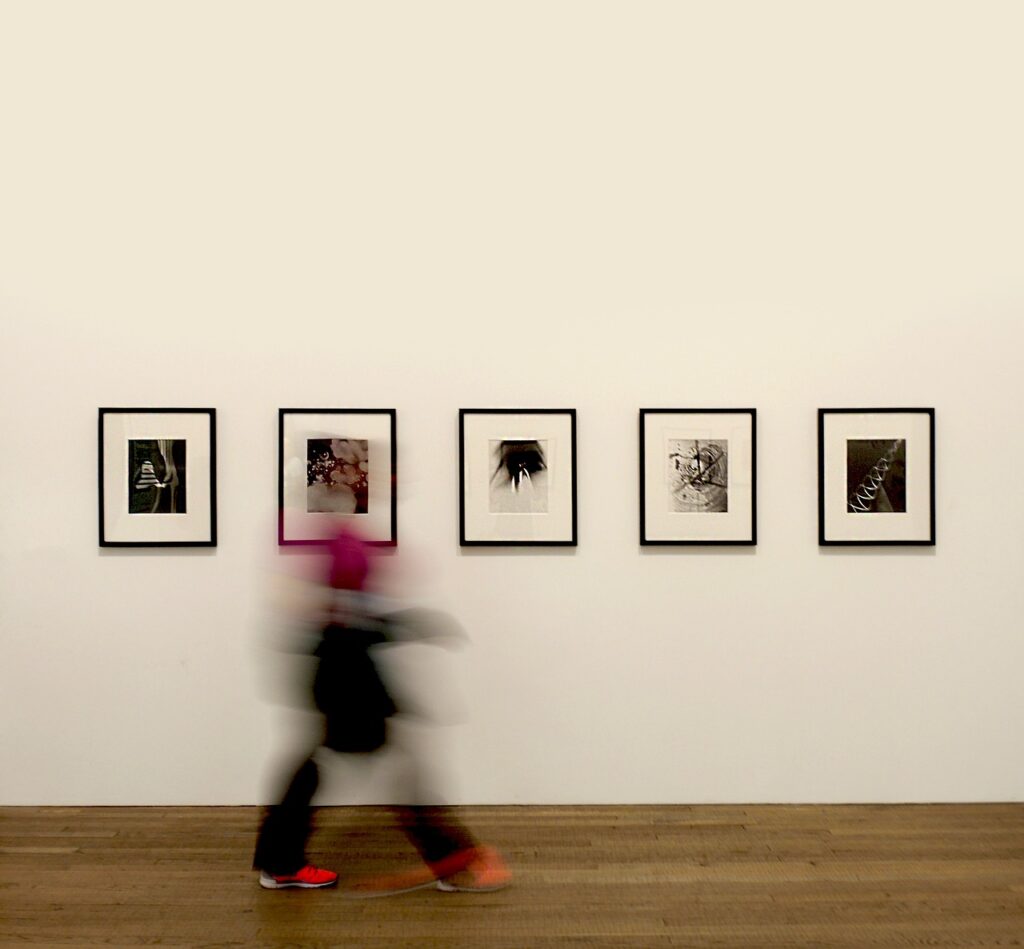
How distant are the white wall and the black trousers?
110 cm

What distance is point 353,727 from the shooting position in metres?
3.59

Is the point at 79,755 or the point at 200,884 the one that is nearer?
the point at 200,884

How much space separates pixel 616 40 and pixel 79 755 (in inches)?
172

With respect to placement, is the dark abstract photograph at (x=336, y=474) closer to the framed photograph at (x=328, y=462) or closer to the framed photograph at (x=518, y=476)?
the framed photograph at (x=328, y=462)

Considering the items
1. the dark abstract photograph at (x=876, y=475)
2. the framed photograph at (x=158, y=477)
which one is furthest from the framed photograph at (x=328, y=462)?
the dark abstract photograph at (x=876, y=475)

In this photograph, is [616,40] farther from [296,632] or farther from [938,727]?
[938,727]

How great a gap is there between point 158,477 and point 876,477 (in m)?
3.50

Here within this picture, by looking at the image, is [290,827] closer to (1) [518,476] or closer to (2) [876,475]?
(1) [518,476]

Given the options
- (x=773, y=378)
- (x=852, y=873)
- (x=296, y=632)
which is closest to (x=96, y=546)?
(x=296, y=632)

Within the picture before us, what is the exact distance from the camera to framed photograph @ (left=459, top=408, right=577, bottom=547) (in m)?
4.79

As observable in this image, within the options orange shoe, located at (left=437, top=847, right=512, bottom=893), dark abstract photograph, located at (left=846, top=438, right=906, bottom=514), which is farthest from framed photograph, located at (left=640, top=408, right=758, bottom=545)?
orange shoe, located at (left=437, top=847, right=512, bottom=893)

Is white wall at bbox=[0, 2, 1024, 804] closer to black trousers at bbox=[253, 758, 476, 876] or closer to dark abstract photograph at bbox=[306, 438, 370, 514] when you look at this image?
dark abstract photograph at bbox=[306, 438, 370, 514]

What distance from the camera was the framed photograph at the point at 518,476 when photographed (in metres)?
4.79

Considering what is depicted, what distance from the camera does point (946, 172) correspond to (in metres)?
4.87
